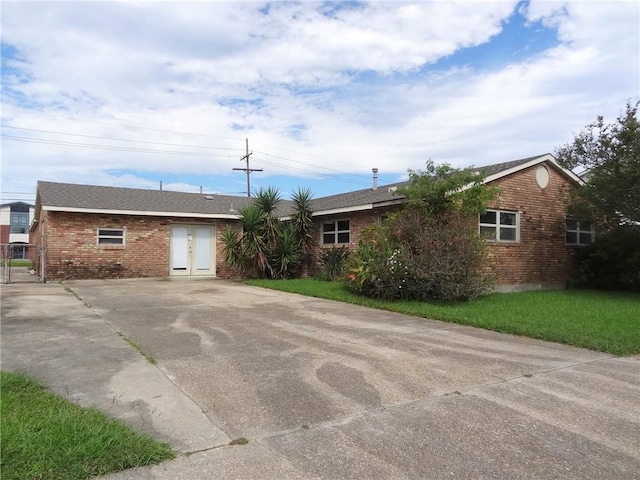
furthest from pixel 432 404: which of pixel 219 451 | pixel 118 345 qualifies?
pixel 118 345

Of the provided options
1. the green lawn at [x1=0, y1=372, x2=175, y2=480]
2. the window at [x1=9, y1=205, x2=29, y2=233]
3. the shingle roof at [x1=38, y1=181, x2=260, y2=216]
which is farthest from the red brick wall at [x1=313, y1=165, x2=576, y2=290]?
the window at [x1=9, y1=205, x2=29, y2=233]

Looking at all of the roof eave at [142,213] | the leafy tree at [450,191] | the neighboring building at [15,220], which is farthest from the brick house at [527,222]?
the neighboring building at [15,220]

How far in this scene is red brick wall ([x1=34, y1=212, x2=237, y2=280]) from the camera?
16828 millimetres

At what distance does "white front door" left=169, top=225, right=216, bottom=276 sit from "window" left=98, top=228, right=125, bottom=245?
2.00 metres

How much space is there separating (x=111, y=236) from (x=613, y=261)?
17423 millimetres

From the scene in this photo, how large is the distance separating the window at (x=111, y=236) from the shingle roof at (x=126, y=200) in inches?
33.2

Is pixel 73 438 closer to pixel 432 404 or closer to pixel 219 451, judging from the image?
pixel 219 451

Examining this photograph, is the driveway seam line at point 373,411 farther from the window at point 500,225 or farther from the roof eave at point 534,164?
the roof eave at point 534,164

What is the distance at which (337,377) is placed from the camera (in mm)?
5266

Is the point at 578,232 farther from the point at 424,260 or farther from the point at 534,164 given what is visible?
the point at 424,260

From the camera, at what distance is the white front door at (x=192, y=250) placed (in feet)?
63.4

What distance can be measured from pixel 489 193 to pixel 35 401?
10.8 metres

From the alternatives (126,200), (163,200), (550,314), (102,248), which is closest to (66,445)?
(550,314)

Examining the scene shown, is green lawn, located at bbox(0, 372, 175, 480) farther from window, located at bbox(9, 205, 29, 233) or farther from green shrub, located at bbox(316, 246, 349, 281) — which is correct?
window, located at bbox(9, 205, 29, 233)
